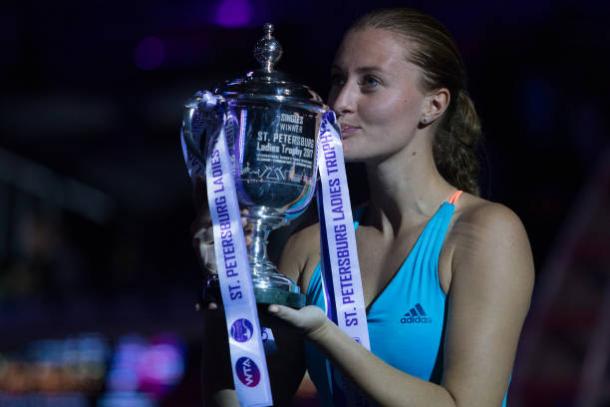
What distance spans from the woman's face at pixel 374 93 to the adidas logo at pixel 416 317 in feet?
0.83

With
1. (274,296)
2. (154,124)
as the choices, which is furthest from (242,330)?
(154,124)

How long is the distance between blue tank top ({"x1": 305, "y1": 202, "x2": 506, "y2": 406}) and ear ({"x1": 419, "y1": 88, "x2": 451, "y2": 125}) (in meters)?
0.17

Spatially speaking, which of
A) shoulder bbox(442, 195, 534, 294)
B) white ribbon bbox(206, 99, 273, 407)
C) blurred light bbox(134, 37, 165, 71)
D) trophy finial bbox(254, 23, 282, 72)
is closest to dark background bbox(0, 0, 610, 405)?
blurred light bbox(134, 37, 165, 71)

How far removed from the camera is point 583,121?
4.93 meters

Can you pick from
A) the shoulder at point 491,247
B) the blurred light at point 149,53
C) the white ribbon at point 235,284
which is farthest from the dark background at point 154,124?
the white ribbon at point 235,284

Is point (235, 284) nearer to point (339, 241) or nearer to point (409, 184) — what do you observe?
point (339, 241)

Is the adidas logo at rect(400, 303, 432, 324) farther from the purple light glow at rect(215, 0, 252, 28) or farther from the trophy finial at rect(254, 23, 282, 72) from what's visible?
the purple light glow at rect(215, 0, 252, 28)

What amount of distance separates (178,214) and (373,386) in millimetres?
5444

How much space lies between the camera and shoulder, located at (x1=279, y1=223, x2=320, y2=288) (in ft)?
6.10

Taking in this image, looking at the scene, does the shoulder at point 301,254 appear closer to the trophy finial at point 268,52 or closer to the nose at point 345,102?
the nose at point 345,102

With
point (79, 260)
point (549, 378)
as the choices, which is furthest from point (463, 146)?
point (79, 260)

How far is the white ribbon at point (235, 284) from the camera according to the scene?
4.53 ft

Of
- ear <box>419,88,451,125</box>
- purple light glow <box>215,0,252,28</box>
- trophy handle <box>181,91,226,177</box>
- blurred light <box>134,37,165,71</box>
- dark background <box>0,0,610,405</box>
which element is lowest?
trophy handle <box>181,91,226,177</box>

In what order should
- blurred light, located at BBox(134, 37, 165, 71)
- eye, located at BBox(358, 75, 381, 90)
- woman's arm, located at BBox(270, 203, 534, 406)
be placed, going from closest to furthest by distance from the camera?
1. woman's arm, located at BBox(270, 203, 534, 406)
2. eye, located at BBox(358, 75, 381, 90)
3. blurred light, located at BBox(134, 37, 165, 71)
